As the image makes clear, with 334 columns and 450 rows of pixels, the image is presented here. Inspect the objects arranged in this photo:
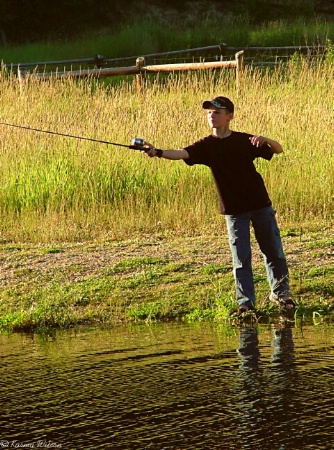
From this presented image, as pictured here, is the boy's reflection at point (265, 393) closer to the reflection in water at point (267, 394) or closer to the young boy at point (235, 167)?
the reflection in water at point (267, 394)

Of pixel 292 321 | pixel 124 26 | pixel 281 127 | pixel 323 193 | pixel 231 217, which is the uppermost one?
pixel 124 26

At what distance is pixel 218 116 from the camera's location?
23.4ft

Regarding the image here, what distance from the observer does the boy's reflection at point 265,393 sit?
4863 mm

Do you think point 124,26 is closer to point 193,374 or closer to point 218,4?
point 218,4

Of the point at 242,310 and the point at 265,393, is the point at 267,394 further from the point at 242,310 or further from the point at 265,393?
the point at 242,310

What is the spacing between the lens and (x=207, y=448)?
4727 mm

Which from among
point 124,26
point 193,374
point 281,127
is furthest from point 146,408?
point 124,26

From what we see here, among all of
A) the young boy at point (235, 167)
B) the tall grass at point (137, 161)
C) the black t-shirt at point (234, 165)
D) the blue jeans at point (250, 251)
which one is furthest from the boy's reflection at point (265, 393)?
the tall grass at point (137, 161)

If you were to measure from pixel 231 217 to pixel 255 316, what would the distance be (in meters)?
0.71

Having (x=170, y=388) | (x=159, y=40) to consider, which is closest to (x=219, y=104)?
(x=170, y=388)

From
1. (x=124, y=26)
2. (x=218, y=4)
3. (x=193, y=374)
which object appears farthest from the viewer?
(x=218, y=4)

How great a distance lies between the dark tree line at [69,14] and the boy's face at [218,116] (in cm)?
2730

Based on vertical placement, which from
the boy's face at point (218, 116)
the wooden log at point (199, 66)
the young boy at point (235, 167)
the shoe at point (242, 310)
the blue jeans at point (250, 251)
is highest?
the wooden log at point (199, 66)

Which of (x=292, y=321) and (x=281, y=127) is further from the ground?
(x=281, y=127)
